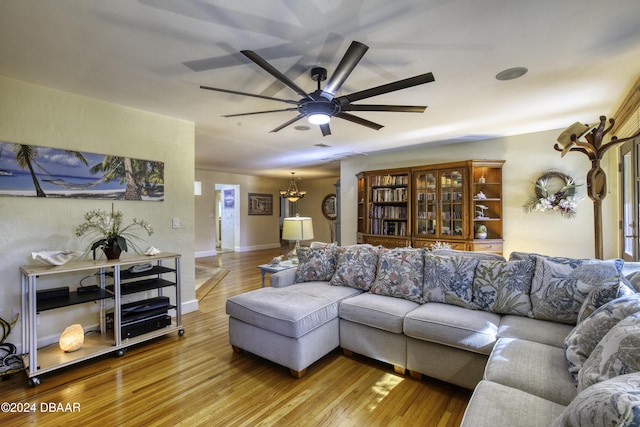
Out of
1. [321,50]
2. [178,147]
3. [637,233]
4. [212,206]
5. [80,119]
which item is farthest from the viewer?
[212,206]

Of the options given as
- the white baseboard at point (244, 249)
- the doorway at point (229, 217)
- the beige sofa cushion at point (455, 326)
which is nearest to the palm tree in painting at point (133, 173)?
the beige sofa cushion at point (455, 326)

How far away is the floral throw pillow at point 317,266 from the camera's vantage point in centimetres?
322

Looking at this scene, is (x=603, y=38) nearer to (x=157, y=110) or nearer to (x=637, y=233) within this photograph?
(x=637, y=233)

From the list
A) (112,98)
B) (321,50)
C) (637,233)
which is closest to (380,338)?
(321,50)

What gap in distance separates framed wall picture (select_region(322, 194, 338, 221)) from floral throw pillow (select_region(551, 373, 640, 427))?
367 inches

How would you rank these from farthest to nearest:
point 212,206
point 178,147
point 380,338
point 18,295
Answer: point 212,206, point 178,147, point 18,295, point 380,338

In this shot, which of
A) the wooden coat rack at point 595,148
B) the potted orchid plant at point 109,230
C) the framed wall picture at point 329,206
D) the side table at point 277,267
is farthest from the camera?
the framed wall picture at point 329,206

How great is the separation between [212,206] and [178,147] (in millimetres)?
5030

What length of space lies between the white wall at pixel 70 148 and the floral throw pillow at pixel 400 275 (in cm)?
247

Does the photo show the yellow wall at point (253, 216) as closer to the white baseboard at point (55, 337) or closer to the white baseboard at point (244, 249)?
the white baseboard at point (244, 249)

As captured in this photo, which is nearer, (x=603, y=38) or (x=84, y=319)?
(x=603, y=38)

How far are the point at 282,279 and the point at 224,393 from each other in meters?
1.24

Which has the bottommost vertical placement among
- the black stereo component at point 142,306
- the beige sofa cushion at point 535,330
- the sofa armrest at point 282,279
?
the black stereo component at point 142,306

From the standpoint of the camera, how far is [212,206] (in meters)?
8.50
